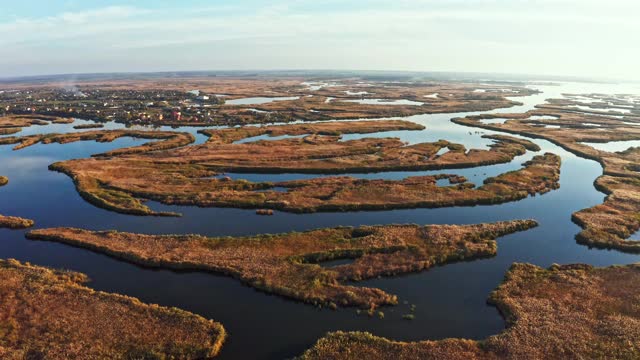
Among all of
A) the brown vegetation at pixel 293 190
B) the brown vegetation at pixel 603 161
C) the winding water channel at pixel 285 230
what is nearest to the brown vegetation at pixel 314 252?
the winding water channel at pixel 285 230

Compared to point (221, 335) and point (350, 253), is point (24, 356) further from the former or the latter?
point (350, 253)

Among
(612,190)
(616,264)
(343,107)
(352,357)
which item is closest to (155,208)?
(352,357)

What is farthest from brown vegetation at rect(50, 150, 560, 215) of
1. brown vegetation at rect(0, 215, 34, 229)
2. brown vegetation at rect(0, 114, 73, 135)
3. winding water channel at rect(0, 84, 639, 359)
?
brown vegetation at rect(0, 114, 73, 135)

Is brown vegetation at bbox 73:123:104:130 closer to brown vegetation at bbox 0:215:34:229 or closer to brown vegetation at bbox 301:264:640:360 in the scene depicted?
brown vegetation at bbox 0:215:34:229

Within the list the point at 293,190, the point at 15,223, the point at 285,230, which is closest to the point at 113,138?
the point at 15,223

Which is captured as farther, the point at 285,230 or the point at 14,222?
the point at 14,222

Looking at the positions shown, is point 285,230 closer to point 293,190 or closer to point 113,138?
Result: point 293,190
